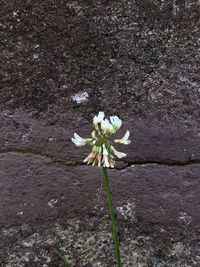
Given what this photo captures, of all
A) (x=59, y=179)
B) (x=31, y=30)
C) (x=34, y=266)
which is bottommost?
(x=34, y=266)

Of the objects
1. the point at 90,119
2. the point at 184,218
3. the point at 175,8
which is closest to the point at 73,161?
the point at 90,119

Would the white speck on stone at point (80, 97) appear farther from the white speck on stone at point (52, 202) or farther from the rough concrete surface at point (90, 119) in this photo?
the white speck on stone at point (52, 202)

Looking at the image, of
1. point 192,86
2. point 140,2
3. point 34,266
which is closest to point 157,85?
point 192,86

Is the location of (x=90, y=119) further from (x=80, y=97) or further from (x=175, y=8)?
(x=175, y=8)

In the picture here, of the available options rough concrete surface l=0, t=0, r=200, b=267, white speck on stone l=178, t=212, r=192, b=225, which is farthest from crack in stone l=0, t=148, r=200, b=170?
white speck on stone l=178, t=212, r=192, b=225

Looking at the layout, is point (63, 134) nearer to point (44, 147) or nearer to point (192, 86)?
point (44, 147)

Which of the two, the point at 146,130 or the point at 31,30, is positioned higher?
the point at 31,30

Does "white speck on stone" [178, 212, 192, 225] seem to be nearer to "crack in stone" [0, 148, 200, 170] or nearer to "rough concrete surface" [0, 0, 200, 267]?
"rough concrete surface" [0, 0, 200, 267]
